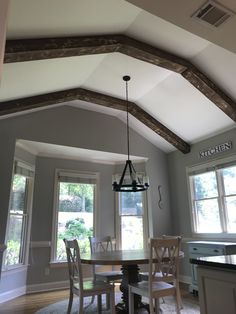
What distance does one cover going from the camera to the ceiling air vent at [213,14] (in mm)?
1589

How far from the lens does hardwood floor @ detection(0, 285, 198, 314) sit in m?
3.64

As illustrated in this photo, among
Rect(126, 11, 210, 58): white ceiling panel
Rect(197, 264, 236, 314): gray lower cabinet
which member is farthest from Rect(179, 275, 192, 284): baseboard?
Rect(126, 11, 210, 58): white ceiling panel

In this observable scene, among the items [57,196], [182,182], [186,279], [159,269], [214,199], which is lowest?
[186,279]

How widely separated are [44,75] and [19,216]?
102 inches

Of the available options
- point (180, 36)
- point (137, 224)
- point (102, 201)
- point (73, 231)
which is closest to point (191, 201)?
point (137, 224)

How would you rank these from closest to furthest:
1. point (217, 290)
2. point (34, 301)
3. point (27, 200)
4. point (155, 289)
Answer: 1. point (217, 290)
2. point (155, 289)
3. point (34, 301)
4. point (27, 200)

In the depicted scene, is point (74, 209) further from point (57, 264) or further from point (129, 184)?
point (129, 184)

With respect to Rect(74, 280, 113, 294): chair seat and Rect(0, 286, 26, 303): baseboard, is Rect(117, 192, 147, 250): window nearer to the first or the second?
Rect(0, 286, 26, 303): baseboard

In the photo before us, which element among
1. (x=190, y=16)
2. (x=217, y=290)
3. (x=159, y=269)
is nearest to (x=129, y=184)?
(x=159, y=269)

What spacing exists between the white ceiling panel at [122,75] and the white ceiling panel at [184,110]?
7.9 inches

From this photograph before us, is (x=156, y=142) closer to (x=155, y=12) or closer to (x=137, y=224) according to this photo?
(x=137, y=224)

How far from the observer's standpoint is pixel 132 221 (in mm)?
5730

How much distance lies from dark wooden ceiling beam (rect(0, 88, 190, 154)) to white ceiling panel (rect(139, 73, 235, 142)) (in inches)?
5.4

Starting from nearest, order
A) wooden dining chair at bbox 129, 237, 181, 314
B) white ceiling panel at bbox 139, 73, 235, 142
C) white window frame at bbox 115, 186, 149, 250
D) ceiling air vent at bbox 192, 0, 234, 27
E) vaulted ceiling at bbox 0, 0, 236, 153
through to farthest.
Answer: ceiling air vent at bbox 192, 0, 234, 27, vaulted ceiling at bbox 0, 0, 236, 153, wooden dining chair at bbox 129, 237, 181, 314, white ceiling panel at bbox 139, 73, 235, 142, white window frame at bbox 115, 186, 149, 250
